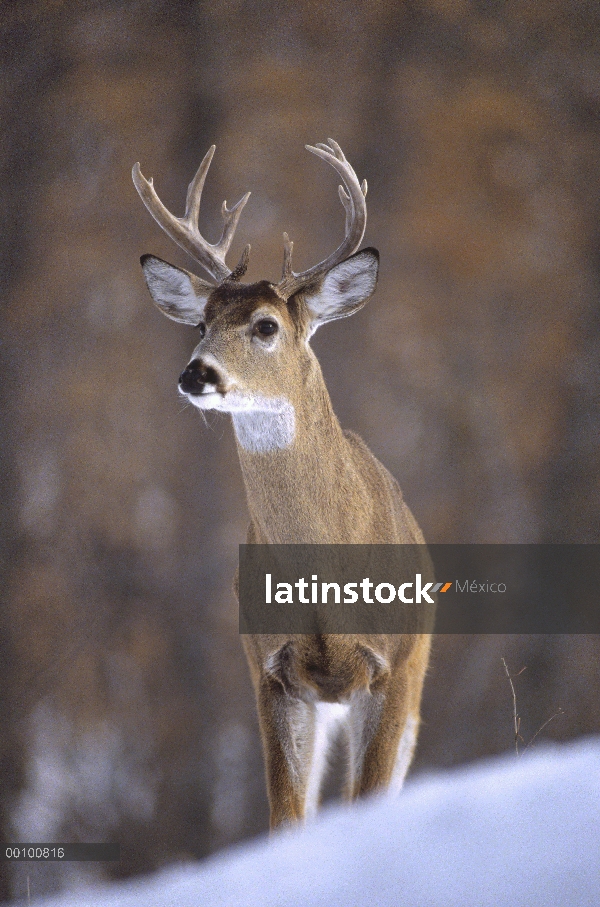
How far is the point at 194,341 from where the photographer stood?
5258mm

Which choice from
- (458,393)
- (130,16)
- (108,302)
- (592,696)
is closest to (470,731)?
(592,696)

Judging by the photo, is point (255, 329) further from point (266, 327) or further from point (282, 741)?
point (282, 741)

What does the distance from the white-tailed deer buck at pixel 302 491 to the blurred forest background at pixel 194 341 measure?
7.74 feet

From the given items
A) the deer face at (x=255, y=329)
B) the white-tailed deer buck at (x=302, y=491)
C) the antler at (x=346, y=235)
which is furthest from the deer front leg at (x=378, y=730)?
the antler at (x=346, y=235)

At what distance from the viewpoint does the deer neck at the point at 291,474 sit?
261 cm

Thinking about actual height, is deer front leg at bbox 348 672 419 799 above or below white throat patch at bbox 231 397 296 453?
below

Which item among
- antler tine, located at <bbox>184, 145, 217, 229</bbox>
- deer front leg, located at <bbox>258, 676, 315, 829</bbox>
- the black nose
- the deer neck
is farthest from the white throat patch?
antler tine, located at <bbox>184, 145, 217, 229</bbox>

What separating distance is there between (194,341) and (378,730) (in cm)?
308

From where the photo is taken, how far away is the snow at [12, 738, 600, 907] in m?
1.00

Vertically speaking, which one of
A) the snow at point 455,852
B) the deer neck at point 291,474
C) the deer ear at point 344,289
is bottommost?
the snow at point 455,852

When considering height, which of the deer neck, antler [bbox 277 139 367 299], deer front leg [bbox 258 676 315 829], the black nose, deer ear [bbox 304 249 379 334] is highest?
antler [bbox 277 139 367 299]

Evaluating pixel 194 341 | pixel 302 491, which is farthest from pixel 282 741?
pixel 194 341

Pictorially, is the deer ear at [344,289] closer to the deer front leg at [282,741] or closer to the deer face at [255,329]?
the deer face at [255,329]

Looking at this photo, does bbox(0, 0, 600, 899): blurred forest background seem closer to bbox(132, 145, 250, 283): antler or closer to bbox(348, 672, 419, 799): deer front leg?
bbox(132, 145, 250, 283): antler
